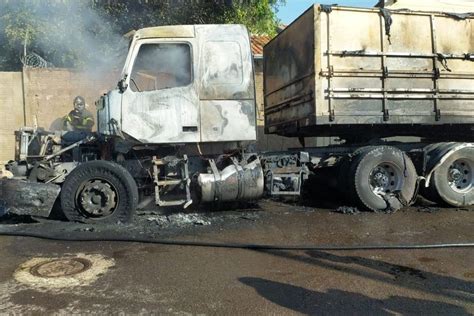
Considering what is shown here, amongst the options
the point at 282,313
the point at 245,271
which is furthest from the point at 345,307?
the point at 245,271

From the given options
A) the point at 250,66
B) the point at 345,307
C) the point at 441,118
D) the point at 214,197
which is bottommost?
the point at 345,307

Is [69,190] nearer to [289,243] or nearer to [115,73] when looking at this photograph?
[115,73]

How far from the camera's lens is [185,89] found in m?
7.02

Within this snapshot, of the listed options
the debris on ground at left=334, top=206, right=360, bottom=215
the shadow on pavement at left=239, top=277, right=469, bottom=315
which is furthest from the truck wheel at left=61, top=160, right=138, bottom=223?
the debris on ground at left=334, top=206, right=360, bottom=215

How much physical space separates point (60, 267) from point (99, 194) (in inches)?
78.1

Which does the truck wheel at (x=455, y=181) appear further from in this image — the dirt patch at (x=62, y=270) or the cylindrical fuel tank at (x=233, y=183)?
the dirt patch at (x=62, y=270)

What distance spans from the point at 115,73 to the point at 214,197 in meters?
2.54

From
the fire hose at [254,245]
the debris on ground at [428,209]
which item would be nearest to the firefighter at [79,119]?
the fire hose at [254,245]

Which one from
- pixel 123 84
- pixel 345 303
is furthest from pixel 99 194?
pixel 345 303

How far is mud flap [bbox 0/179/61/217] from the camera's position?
22.0 feet

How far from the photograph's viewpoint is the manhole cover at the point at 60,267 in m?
4.76

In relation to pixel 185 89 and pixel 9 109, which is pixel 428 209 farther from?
pixel 9 109

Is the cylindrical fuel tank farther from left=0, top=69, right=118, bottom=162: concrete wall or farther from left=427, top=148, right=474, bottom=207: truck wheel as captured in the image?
left=0, top=69, right=118, bottom=162: concrete wall

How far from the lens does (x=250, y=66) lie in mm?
7215
